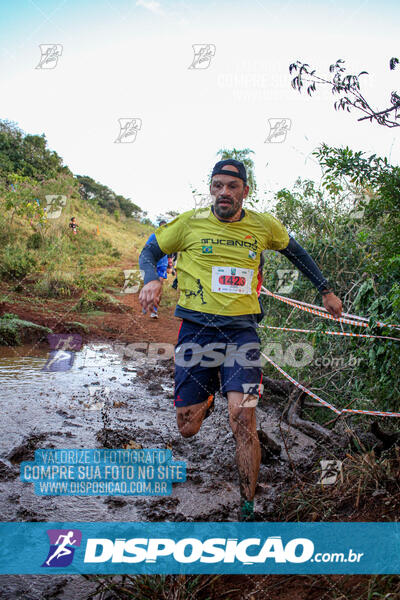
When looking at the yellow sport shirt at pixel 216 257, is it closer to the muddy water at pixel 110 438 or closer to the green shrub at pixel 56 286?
the muddy water at pixel 110 438

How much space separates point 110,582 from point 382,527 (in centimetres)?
137

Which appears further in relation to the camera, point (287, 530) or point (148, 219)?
point (148, 219)

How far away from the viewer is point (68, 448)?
3.51 m

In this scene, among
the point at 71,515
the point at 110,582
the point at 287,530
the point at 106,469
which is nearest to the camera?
the point at 110,582

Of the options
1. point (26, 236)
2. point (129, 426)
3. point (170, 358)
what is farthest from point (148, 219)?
point (129, 426)

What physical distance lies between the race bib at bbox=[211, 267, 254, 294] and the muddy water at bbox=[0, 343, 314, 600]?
1416mm

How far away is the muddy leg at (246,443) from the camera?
252 cm

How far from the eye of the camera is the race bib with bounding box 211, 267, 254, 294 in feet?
9.64

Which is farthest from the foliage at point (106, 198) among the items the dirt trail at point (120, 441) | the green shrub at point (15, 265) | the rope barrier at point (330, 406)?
the rope barrier at point (330, 406)

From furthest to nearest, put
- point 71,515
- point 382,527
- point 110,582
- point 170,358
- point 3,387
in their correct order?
point 170,358 < point 3,387 < point 71,515 < point 382,527 < point 110,582

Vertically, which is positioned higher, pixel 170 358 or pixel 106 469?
pixel 170 358

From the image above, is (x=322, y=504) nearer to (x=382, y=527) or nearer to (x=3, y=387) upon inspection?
(x=382, y=527)

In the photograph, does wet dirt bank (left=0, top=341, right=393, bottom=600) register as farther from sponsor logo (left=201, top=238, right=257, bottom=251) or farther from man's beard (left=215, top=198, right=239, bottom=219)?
man's beard (left=215, top=198, right=239, bottom=219)

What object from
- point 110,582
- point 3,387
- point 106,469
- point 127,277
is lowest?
point 110,582
